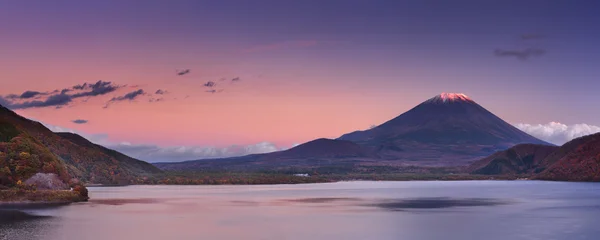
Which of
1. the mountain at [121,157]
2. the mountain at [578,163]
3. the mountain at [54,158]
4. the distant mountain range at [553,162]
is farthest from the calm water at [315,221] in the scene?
the mountain at [121,157]

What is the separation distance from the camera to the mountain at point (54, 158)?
6846cm

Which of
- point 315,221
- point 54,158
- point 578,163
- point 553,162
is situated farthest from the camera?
point 553,162

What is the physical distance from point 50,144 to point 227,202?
60714 millimetres

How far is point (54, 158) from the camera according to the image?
7631cm

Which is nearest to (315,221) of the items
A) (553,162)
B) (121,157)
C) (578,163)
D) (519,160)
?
(578,163)

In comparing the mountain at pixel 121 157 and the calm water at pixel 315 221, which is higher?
the mountain at pixel 121 157

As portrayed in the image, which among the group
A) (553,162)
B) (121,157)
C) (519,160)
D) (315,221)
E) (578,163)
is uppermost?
(519,160)

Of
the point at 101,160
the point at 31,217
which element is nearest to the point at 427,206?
the point at 31,217

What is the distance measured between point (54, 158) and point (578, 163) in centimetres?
11108

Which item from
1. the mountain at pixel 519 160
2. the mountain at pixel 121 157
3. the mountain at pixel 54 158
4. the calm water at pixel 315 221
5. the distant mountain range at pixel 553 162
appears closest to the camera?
the calm water at pixel 315 221

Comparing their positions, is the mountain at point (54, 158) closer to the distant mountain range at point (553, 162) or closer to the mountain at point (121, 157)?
the mountain at point (121, 157)

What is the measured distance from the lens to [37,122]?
129 m

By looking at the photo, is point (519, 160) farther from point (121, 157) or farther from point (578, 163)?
point (121, 157)

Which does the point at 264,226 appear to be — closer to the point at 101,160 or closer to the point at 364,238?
the point at 364,238
